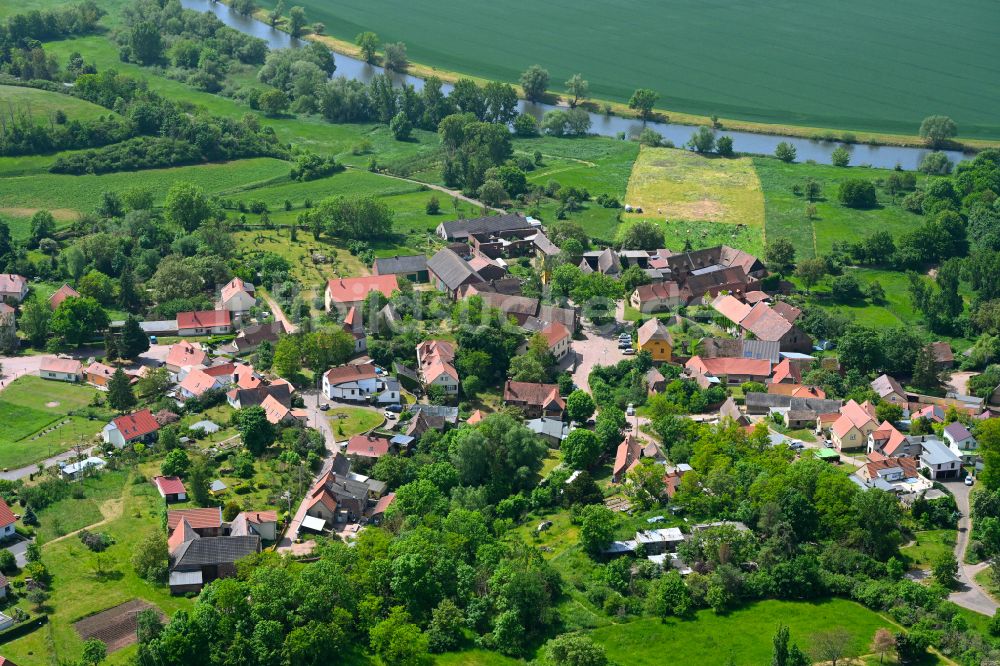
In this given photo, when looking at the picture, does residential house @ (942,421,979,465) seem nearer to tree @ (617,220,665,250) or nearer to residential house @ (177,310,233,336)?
tree @ (617,220,665,250)

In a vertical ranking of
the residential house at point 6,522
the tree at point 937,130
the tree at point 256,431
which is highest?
the tree at point 937,130

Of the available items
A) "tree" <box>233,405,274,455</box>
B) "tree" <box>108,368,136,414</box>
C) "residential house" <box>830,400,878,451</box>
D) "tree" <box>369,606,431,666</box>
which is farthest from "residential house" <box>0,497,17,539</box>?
"residential house" <box>830,400,878,451</box>

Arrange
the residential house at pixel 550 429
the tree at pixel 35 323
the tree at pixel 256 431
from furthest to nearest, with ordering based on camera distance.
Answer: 1. the tree at pixel 35 323
2. the residential house at pixel 550 429
3. the tree at pixel 256 431

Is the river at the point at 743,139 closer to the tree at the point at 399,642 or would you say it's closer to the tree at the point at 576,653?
the tree at the point at 576,653

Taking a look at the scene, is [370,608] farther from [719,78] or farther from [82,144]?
[719,78]

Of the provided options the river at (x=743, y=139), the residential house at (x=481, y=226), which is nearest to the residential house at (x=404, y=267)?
the residential house at (x=481, y=226)

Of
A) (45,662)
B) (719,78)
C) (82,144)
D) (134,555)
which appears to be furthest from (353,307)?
(719,78)

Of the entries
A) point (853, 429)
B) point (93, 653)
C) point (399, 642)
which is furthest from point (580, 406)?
point (93, 653)
